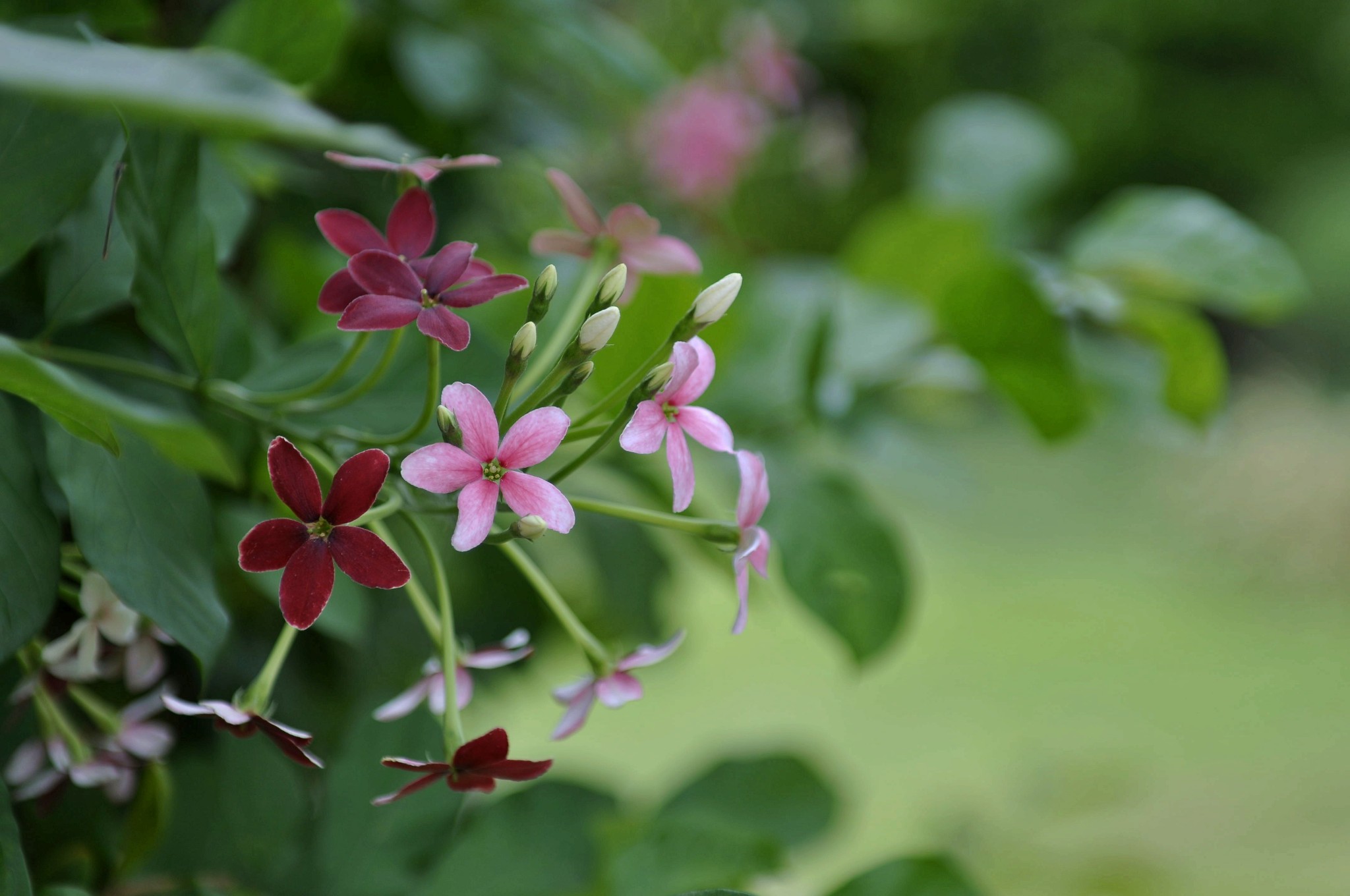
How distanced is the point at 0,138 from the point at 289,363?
5 centimetres

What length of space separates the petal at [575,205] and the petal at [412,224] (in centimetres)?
3

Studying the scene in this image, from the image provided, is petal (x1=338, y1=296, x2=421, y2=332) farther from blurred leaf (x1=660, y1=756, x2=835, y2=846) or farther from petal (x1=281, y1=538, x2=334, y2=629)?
blurred leaf (x1=660, y1=756, x2=835, y2=846)

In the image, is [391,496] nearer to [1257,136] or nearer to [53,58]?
[53,58]

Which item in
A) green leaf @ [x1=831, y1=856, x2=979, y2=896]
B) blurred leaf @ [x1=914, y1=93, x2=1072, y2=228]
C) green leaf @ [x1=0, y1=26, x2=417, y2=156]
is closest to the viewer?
green leaf @ [x1=0, y1=26, x2=417, y2=156]

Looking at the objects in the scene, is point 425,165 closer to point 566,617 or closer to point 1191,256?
point 566,617

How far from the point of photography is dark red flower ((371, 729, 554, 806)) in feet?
0.42

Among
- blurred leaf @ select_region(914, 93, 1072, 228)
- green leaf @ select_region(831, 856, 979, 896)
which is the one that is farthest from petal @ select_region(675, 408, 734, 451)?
blurred leaf @ select_region(914, 93, 1072, 228)

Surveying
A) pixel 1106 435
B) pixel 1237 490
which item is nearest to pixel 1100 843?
pixel 1237 490

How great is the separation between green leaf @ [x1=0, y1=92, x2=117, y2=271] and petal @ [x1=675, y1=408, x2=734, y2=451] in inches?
3.8

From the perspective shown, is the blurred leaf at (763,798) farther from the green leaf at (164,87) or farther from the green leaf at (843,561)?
the green leaf at (164,87)

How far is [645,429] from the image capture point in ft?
0.42

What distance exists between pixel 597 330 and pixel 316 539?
46 mm

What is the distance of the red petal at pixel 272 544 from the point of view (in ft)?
0.39

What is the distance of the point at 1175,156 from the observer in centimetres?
227
